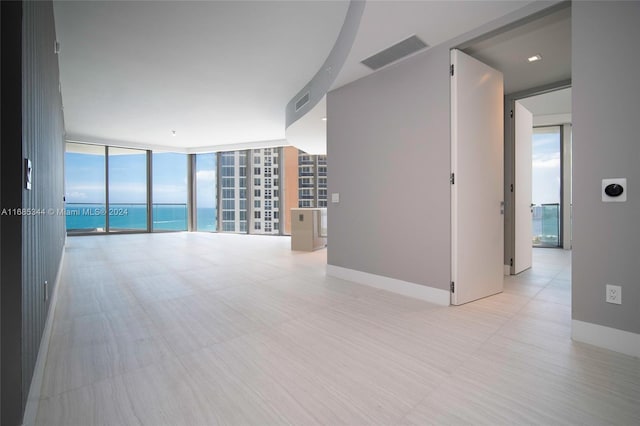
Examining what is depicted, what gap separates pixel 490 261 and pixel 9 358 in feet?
11.9

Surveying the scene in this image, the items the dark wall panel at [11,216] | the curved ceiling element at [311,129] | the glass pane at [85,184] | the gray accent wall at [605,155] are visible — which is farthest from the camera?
the glass pane at [85,184]

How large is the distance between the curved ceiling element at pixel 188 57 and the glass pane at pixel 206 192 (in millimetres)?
3166

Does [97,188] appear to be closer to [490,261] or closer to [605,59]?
[490,261]

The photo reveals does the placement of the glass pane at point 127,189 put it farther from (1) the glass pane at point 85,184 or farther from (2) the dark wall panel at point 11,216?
(2) the dark wall panel at point 11,216

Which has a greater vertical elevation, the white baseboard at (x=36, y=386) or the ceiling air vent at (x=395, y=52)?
the ceiling air vent at (x=395, y=52)

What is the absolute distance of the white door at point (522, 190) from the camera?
4066mm

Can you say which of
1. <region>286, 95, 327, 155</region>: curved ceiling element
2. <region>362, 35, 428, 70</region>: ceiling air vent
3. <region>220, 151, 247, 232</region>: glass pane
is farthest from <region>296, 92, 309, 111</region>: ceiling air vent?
<region>220, 151, 247, 232</region>: glass pane

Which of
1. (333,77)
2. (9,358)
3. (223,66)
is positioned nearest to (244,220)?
(223,66)

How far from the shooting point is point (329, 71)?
3846 mm

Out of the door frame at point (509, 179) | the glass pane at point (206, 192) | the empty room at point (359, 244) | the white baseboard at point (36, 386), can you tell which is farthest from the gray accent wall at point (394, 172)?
the glass pane at point (206, 192)

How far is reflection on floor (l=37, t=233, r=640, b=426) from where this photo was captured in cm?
133

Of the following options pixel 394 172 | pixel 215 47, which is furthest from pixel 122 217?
pixel 394 172

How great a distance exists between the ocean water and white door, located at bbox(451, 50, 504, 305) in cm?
910

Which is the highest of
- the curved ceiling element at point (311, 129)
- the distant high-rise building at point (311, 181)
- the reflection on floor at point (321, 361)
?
the curved ceiling element at point (311, 129)
